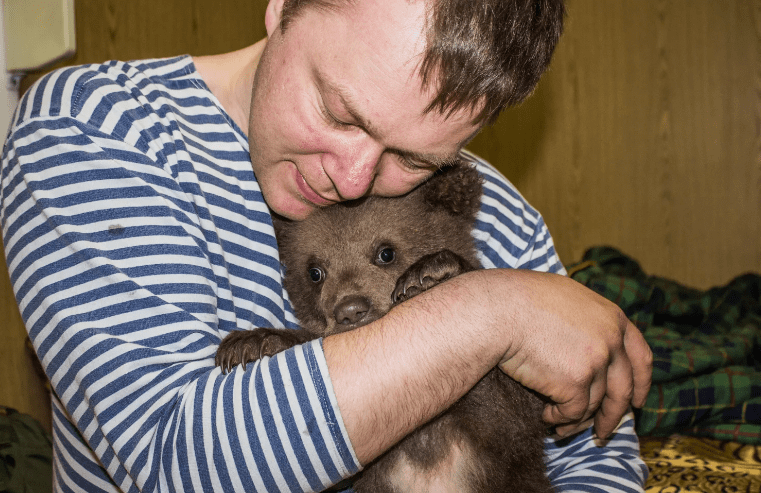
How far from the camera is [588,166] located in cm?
564

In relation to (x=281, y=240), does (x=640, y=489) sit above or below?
below

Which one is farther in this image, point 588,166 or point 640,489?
point 588,166

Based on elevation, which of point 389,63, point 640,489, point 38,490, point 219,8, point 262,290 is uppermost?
point 219,8

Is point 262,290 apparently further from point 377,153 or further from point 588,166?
point 588,166

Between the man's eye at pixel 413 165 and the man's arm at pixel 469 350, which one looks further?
the man's eye at pixel 413 165

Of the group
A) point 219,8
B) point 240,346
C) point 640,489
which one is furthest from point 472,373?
point 219,8

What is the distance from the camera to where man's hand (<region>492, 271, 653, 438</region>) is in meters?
1.36

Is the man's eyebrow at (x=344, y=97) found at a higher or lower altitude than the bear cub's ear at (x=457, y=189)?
higher

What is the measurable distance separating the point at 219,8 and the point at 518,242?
125 inches

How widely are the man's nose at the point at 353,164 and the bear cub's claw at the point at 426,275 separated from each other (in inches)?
10.6

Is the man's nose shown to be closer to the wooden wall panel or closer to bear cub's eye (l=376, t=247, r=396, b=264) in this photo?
bear cub's eye (l=376, t=247, r=396, b=264)

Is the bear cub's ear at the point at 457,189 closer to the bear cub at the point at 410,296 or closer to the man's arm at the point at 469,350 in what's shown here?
the bear cub at the point at 410,296

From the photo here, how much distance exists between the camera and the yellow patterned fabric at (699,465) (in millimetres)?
2111

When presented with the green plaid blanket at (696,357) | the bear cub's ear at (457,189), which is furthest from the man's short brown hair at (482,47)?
the green plaid blanket at (696,357)
